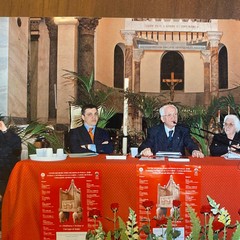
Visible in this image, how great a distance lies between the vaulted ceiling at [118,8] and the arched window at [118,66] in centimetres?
544

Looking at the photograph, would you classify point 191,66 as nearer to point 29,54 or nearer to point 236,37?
point 236,37

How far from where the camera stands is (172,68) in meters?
6.66

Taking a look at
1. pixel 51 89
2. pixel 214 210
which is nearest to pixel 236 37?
pixel 51 89

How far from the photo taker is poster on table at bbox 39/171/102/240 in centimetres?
198

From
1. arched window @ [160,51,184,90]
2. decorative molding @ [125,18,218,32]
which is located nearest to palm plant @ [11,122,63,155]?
decorative molding @ [125,18,218,32]

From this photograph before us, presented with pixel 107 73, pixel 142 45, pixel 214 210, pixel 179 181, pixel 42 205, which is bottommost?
pixel 42 205

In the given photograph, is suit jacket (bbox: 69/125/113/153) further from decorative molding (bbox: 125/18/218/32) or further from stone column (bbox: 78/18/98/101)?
decorative molding (bbox: 125/18/218/32)

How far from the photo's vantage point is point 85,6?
2.40ft

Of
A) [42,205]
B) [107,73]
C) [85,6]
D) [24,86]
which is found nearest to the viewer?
[85,6]

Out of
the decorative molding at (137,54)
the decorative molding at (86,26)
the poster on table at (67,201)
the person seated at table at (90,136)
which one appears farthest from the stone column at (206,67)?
the poster on table at (67,201)

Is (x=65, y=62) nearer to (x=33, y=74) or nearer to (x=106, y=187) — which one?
(x=33, y=74)

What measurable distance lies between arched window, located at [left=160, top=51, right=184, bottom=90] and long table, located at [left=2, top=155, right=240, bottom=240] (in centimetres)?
444

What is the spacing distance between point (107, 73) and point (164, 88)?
3.21 ft

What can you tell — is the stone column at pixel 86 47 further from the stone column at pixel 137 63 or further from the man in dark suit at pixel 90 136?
the man in dark suit at pixel 90 136
